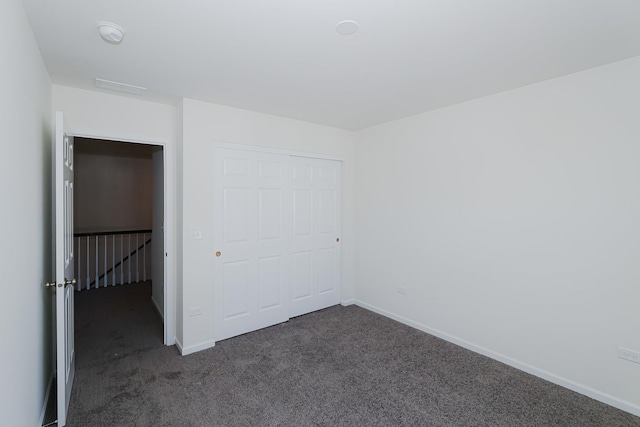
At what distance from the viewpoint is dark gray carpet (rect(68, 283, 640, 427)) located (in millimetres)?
2221

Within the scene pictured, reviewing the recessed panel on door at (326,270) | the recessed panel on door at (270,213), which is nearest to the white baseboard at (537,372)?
the recessed panel on door at (326,270)

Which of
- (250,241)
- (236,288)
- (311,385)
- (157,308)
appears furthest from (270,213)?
(157,308)

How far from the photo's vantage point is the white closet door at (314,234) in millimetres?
4082

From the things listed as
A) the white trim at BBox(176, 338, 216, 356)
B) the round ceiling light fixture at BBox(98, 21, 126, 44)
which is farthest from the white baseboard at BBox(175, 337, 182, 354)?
the round ceiling light fixture at BBox(98, 21, 126, 44)

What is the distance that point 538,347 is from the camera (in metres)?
2.75

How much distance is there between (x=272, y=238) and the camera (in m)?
3.84

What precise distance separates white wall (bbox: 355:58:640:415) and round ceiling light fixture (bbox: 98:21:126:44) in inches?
Answer: 117

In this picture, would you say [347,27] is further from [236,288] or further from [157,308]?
[157,308]

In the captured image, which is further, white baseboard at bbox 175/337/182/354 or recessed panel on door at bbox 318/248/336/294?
recessed panel on door at bbox 318/248/336/294

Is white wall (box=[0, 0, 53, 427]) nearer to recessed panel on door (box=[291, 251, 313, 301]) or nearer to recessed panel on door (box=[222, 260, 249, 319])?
recessed panel on door (box=[222, 260, 249, 319])

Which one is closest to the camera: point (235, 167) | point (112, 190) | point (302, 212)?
point (235, 167)

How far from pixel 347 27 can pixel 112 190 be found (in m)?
6.14

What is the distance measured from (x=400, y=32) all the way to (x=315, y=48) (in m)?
0.56

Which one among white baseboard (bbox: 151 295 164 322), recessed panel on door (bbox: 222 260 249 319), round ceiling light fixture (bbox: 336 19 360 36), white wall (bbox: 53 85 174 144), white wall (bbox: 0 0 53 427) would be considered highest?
round ceiling light fixture (bbox: 336 19 360 36)
